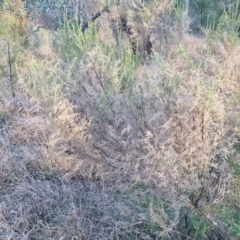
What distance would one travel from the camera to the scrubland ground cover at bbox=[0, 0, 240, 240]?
2230mm

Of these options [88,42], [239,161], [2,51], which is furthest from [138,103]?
[2,51]

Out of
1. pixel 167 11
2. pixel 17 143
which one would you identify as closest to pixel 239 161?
pixel 17 143

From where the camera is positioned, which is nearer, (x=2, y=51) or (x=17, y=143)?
(x=17, y=143)

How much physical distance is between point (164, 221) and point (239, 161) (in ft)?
2.00

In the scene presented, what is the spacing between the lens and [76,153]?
2.79 metres

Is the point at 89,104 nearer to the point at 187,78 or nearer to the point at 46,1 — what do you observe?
the point at 187,78

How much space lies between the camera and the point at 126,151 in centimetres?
265

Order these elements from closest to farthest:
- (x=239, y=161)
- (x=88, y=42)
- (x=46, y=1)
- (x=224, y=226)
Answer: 1. (x=224, y=226)
2. (x=239, y=161)
3. (x=88, y=42)
4. (x=46, y=1)

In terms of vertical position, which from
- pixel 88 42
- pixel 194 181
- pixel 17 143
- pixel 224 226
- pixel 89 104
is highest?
pixel 88 42

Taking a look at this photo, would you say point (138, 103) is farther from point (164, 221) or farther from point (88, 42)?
point (88, 42)

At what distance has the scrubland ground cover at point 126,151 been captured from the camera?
2.23 meters

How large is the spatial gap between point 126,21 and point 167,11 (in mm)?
643

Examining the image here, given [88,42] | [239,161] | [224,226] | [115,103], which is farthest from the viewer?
[88,42]

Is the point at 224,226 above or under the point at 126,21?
under
